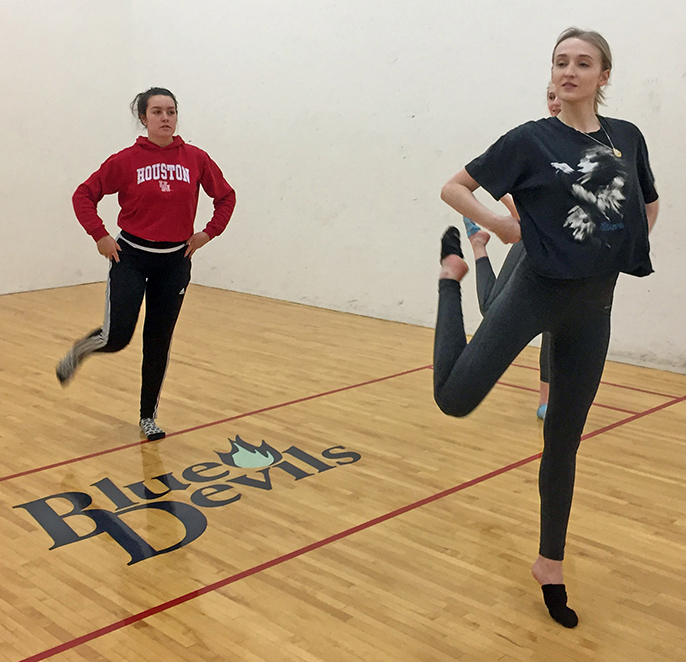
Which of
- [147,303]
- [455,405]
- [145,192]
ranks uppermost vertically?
[145,192]

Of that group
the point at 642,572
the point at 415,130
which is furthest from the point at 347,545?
the point at 415,130

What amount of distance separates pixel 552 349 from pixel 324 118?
15.1 ft

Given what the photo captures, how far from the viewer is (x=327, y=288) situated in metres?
6.46

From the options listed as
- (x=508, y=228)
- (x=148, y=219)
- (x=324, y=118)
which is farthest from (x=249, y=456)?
(x=324, y=118)

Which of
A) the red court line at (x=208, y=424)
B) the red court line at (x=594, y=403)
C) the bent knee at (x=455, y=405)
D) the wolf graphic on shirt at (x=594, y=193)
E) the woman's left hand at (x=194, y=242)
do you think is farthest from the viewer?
the red court line at (x=594, y=403)

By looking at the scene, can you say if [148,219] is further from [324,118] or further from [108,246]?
[324,118]

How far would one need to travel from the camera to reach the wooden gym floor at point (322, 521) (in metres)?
1.98

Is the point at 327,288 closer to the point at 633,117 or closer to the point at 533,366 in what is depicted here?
the point at 533,366

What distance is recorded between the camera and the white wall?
15.2 ft

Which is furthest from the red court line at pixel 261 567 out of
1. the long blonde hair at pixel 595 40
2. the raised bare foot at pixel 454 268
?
the long blonde hair at pixel 595 40

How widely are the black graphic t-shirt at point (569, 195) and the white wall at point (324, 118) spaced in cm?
294

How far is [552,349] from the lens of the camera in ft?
6.45

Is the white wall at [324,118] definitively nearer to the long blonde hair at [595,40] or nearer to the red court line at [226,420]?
the red court line at [226,420]

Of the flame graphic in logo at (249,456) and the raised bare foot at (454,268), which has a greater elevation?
the raised bare foot at (454,268)
